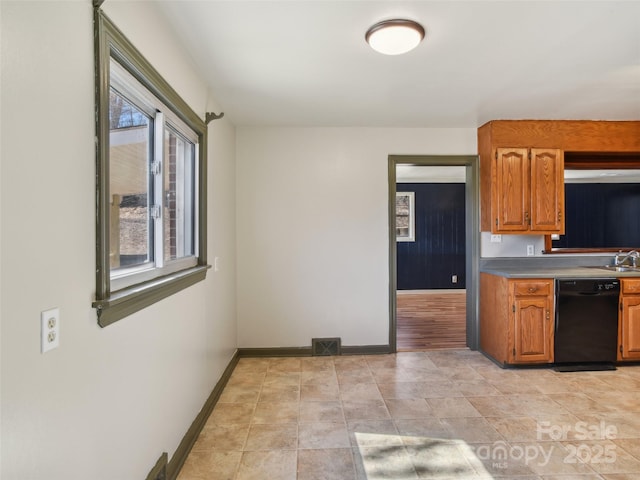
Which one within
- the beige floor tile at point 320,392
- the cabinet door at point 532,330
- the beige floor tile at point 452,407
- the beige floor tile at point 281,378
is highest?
the cabinet door at point 532,330

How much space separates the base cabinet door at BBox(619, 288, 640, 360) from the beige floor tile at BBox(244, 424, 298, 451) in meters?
3.17

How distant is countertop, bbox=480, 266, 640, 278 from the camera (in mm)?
3258

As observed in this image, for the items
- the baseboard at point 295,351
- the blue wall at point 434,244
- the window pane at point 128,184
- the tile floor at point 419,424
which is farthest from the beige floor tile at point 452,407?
the blue wall at point 434,244

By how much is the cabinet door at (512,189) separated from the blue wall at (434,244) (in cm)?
378

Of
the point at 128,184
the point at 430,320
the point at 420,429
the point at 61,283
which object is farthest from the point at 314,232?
the point at 61,283

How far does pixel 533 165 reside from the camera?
11.5 ft

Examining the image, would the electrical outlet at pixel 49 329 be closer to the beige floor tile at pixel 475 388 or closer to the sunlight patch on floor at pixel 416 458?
the sunlight patch on floor at pixel 416 458

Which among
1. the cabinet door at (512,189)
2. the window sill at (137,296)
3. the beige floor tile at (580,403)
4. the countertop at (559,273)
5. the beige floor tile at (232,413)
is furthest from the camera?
the cabinet door at (512,189)

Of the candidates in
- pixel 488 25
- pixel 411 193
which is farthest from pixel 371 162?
pixel 411 193

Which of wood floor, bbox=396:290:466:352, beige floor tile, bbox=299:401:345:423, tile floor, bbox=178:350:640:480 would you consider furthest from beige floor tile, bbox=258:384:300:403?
wood floor, bbox=396:290:466:352

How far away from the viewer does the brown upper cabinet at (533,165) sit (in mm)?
3504

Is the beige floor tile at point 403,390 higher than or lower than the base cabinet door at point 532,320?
lower

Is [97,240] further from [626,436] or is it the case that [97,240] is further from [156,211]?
[626,436]

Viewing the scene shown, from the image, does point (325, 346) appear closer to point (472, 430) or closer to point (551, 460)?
point (472, 430)
